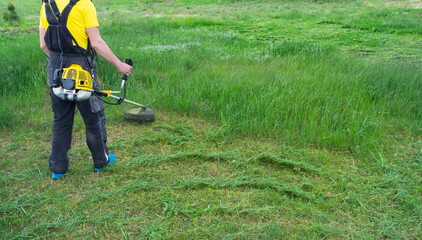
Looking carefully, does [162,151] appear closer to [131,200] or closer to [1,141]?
[131,200]

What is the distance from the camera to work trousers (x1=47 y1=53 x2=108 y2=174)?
9.53 feet

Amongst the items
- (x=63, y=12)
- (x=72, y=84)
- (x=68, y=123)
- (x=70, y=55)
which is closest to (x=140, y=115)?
(x=68, y=123)

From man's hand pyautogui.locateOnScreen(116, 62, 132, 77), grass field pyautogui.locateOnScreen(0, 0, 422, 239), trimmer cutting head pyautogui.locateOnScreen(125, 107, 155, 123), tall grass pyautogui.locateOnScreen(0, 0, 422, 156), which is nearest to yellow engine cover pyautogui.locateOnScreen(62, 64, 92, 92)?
man's hand pyautogui.locateOnScreen(116, 62, 132, 77)

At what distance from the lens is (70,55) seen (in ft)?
9.43

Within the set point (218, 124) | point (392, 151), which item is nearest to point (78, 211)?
point (218, 124)

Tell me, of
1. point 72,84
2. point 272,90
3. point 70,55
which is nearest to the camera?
point 72,84

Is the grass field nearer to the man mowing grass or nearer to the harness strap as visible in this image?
the man mowing grass

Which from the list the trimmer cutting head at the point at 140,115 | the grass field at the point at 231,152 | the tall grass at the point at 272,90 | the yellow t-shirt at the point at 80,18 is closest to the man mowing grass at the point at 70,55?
the yellow t-shirt at the point at 80,18

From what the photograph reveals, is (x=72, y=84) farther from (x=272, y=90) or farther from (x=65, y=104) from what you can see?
(x=272, y=90)

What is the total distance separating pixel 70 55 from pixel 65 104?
0.42m

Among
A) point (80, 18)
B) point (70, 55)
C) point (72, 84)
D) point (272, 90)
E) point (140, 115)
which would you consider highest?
point (80, 18)

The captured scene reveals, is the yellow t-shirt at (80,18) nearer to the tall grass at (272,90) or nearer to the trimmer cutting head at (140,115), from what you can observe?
the trimmer cutting head at (140,115)

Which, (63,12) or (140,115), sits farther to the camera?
(140,115)

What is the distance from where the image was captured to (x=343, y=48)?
7.75 meters
